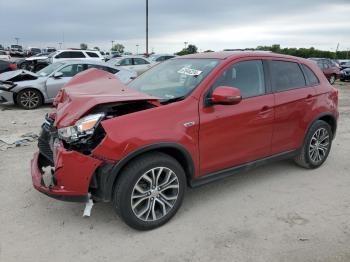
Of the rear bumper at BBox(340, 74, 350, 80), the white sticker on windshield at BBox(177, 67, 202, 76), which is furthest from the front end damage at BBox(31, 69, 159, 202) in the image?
the rear bumper at BBox(340, 74, 350, 80)

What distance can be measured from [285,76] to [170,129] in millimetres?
2045

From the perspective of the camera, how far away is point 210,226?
368cm

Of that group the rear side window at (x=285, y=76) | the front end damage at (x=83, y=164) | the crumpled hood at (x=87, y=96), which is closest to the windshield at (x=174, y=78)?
the crumpled hood at (x=87, y=96)

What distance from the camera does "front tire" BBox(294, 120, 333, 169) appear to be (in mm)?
5047

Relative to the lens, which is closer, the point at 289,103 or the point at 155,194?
the point at 155,194

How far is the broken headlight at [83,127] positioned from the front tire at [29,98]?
8.12 m

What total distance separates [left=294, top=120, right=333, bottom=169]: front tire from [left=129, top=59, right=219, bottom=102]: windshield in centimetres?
191

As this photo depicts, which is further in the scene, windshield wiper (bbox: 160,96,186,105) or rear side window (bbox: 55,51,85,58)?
rear side window (bbox: 55,51,85,58)

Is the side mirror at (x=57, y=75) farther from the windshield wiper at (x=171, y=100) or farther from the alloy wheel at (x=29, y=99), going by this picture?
the windshield wiper at (x=171, y=100)

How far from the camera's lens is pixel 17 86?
→ 34.6 feet

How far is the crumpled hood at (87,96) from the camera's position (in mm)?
3354

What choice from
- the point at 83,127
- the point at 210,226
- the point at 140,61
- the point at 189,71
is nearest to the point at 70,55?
the point at 140,61

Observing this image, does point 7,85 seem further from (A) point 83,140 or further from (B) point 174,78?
(A) point 83,140

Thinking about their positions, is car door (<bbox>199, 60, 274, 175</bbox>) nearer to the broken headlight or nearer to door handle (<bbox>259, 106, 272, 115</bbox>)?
door handle (<bbox>259, 106, 272, 115</bbox>)
